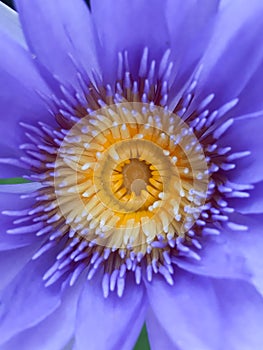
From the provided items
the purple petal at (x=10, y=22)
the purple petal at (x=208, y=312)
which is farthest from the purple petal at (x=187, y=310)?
the purple petal at (x=10, y=22)

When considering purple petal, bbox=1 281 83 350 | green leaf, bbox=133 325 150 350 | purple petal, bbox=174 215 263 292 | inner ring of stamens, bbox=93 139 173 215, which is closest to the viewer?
purple petal, bbox=174 215 263 292

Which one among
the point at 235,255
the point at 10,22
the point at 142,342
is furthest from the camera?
the point at 142,342

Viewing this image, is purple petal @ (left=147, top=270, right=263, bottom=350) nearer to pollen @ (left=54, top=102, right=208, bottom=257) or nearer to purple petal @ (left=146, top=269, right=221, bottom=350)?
purple petal @ (left=146, top=269, right=221, bottom=350)

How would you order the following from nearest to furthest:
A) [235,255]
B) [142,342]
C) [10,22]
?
1. [235,255]
2. [10,22]
3. [142,342]

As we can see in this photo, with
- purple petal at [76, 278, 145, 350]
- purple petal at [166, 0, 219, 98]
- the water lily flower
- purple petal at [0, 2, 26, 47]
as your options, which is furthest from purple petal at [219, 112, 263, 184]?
purple petal at [0, 2, 26, 47]

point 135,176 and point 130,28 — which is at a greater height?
point 130,28

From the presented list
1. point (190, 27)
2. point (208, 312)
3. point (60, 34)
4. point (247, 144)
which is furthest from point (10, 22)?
point (208, 312)

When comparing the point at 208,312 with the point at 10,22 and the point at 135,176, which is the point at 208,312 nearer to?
the point at 135,176
